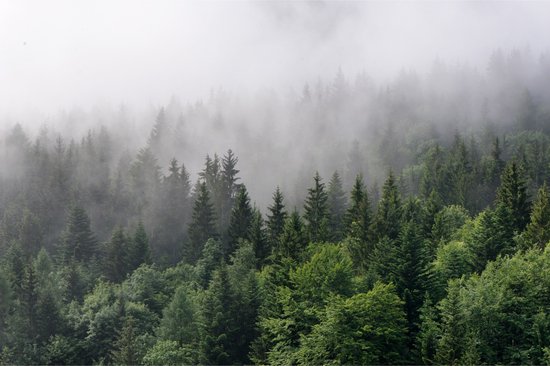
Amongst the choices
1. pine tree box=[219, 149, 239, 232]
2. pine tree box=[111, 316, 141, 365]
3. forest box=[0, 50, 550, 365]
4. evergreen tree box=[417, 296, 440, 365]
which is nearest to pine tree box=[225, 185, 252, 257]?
forest box=[0, 50, 550, 365]

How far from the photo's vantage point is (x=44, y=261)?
4611 inches

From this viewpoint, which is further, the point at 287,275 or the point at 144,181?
the point at 144,181

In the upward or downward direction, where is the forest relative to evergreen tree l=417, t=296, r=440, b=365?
upward

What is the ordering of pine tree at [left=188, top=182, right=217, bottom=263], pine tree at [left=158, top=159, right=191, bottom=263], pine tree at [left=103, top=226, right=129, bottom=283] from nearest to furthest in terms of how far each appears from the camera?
pine tree at [left=103, top=226, right=129, bottom=283] < pine tree at [left=188, top=182, right=217, bottom=263] < pine tree at [left=158, top=159, right=191, bottom=263]

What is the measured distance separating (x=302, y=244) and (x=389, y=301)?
22.2 meters

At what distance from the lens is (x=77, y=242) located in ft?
418

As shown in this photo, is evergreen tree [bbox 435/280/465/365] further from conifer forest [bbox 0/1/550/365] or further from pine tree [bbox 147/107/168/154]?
pine tree [bbox 147/107/168/154]

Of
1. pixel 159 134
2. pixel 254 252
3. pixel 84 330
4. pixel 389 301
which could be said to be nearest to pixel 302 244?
pixel 254 252

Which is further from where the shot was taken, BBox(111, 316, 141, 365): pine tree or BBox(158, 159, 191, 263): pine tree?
BBox(158, 159, 191, 263): pine tree

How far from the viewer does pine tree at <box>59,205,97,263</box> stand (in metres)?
126

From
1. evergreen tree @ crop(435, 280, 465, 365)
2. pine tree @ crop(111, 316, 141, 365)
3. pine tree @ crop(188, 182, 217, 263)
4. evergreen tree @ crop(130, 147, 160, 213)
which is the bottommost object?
evergreen tree @ crop(435, 280, 465, 365)

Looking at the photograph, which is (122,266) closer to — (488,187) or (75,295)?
(75,295)

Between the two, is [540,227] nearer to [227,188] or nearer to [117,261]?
[117,261]

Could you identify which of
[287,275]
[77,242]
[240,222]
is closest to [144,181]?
[77,242]
